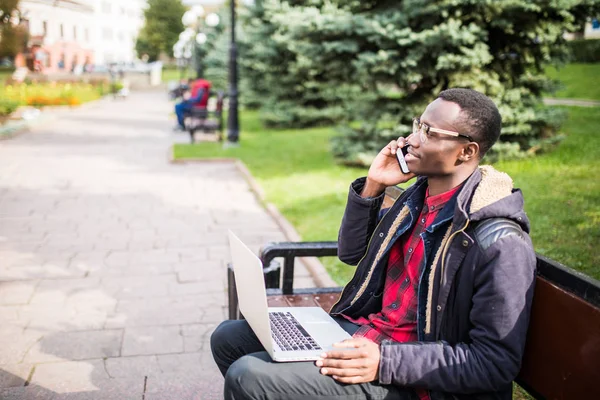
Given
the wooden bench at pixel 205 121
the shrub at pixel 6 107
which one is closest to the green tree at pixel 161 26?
the shrub at pixel 6 107

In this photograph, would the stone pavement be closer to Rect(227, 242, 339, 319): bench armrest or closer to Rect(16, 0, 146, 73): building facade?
Rect(227, 242, 339, 319): bench armrest

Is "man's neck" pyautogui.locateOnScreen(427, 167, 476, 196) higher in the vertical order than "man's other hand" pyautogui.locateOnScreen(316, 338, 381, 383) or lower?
higher

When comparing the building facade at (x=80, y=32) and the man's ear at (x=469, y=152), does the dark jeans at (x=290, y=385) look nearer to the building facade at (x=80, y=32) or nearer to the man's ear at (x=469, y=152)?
the man's ear at (x=469, y=152)

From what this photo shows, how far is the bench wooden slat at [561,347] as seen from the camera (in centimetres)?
175

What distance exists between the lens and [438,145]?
218cm

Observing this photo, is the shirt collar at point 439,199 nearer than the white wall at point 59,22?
Yes

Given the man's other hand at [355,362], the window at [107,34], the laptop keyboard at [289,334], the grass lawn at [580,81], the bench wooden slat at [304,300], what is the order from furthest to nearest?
Result: the window at [107,34] → the grass lawn at [580,81] → the bench wooden slat at [304,300] → the laptop keyboard at [289,334] → the man's other hand at [355,362]

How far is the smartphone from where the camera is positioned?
241cm

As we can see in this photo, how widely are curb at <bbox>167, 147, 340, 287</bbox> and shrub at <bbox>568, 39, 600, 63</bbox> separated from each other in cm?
1894

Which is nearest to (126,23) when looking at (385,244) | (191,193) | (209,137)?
(209,137)

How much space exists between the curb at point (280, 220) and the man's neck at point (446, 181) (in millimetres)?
2542

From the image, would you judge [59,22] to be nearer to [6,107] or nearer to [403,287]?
[6,107]

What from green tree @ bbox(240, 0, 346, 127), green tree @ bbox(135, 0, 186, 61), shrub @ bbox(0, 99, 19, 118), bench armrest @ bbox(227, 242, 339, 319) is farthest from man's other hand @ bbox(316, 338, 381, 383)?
green tree @ bbox(135, 0, 186, 61)

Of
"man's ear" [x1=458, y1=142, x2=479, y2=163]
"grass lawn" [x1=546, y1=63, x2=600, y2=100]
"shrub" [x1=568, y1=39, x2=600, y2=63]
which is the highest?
"shrub" [x1=568, y1=39, x2=600, y2=63]
